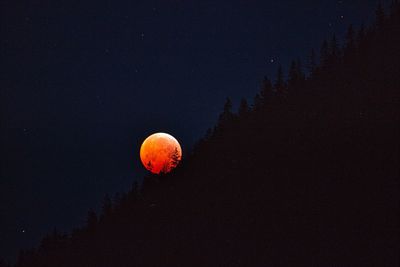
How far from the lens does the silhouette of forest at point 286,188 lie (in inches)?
1396

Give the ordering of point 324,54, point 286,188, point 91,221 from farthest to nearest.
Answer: point 324,54 → point 91,221 → point 286,188

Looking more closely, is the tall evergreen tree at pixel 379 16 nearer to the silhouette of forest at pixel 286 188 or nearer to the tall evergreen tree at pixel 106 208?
the silhouette of forest at pixel 286 188

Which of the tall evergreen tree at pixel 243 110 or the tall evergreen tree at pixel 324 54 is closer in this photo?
the tall evergreen tree at pixel 243 110

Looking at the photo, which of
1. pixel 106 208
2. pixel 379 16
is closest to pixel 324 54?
pixel 379 16

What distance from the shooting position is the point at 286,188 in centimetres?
4625

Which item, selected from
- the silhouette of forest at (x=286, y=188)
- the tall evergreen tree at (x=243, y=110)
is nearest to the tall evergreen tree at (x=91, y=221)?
the silhouette of forest at (x=286, y=188)

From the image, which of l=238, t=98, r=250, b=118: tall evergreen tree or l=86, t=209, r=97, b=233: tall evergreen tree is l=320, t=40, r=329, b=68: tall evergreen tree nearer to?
l=238, t=98, r=250, b=118: tall evergreen tree

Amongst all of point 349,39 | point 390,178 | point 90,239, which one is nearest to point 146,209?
point 90,239

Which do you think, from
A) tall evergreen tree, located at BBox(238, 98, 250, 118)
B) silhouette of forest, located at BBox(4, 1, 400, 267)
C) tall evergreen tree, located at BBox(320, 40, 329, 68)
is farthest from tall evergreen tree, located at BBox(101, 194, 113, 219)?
tall evergreen tree, located at BBox(320, 40, 329, 68)

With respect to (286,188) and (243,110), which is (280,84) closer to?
(243,110)

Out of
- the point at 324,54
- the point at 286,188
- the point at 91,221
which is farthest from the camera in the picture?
the point at 324,54

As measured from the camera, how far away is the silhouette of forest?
1396 inches

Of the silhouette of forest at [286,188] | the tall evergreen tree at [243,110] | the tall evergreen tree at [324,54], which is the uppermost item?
the tall evergreen tree at [324,54]

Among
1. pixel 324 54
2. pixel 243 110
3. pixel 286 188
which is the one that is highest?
pixel 324 54
